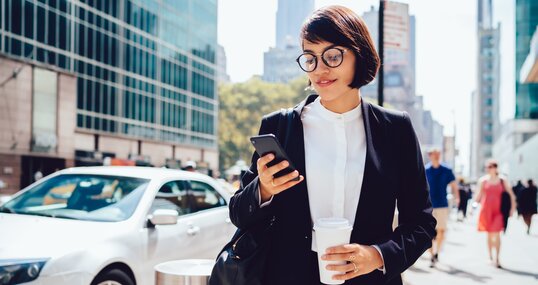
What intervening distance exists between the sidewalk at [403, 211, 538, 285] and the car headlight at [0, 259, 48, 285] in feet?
17.4

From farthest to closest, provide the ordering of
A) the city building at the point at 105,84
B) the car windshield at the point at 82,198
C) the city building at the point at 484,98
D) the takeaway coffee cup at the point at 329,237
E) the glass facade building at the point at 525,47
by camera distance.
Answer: the city building at the point at 484,98
the glass facade building at the point at 525,47
the city building at the point at 105,84
the car windshield at the point at 82,198
the takeaway coffee cup at the point at 329,237

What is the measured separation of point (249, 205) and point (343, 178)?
1.02ft

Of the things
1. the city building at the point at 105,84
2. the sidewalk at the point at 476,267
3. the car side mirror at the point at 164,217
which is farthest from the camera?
the city building at the point at 105,84

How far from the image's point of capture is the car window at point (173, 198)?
560 centimetres

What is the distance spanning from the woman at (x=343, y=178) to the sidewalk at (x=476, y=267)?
20.8ft

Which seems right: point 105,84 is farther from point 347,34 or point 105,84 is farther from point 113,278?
point 347,34

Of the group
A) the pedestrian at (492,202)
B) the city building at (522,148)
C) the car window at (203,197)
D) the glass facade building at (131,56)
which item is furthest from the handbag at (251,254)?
the city building at (522,148)

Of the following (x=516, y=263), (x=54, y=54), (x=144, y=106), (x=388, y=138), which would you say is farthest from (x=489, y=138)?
(x=388, y=138)

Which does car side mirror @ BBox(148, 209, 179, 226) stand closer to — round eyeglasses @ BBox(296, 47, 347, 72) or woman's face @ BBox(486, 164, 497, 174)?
round eyeglasses @ BBox(296, 47, 347, 72)

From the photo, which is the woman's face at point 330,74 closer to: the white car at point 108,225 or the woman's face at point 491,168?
the white car at point 108,225

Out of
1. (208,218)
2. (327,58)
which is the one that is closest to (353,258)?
(327,58)

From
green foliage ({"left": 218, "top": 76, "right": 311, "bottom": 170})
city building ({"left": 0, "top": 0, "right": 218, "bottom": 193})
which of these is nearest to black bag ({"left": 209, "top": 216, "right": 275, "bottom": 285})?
city building ({"left": 0, "top": 0, "right": 218, "bottom": 193})

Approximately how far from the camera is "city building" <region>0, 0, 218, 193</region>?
30312 mm

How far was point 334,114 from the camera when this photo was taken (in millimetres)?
1868
